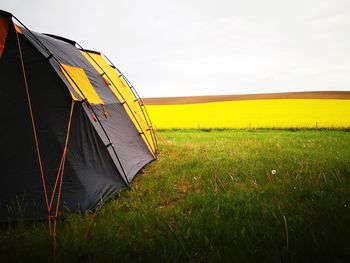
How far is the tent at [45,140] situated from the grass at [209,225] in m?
0.33

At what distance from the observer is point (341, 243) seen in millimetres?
2658

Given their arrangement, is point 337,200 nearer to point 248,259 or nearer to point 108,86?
point 248,259

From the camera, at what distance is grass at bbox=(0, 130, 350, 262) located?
2.68 m

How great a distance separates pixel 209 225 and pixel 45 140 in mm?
2615

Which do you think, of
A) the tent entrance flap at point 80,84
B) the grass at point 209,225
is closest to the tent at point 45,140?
the tent entrance flap at point 80,84

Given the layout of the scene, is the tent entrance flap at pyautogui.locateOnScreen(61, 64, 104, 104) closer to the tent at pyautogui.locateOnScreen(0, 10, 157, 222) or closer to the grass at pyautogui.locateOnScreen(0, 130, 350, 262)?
the tent at pyautogui.locateOnScreen(0, 10, 157, 222)

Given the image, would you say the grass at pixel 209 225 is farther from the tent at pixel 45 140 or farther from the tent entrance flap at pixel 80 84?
the tent entrance flap at pixel 80 84

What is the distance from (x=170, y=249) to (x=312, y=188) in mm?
2671

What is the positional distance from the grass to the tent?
33 centimetres

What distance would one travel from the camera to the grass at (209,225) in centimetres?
268

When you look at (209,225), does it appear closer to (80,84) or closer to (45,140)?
(45,140)

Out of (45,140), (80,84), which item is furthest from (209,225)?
(80,84)

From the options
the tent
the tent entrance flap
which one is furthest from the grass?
the tent entrance flap

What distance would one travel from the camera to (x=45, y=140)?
159 inches
